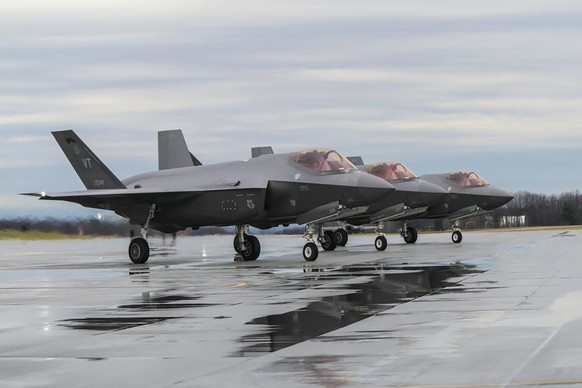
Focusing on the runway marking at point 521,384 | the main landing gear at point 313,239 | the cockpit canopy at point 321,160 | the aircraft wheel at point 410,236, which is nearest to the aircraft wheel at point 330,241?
the main landing gear at point 313,239

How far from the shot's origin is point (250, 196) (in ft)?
102

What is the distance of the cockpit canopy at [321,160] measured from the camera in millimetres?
31375

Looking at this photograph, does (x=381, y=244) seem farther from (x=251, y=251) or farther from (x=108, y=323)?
(x=108, y=323)

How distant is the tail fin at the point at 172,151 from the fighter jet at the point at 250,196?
6723 millimetres

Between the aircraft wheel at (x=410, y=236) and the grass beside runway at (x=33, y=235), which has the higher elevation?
the grass beside runway at (x=33, y=235)

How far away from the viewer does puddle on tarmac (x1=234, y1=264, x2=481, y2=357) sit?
39.4 ft

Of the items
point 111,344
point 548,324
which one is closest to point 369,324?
point 548,324

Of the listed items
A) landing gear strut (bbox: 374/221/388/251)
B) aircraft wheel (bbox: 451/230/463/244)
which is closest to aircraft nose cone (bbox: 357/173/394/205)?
landing gear strut (bbox: 374/221/388/251)

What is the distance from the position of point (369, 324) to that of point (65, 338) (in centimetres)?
348

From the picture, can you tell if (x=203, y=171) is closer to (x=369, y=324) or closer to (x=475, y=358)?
(x=369, y=324)

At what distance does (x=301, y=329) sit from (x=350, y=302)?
3.55m

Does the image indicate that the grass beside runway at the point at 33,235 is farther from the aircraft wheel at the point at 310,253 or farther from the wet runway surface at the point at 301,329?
the wet runway surface at the point at 301,329

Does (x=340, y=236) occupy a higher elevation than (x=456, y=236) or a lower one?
higher

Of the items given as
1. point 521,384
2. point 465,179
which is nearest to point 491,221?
point 465,179
